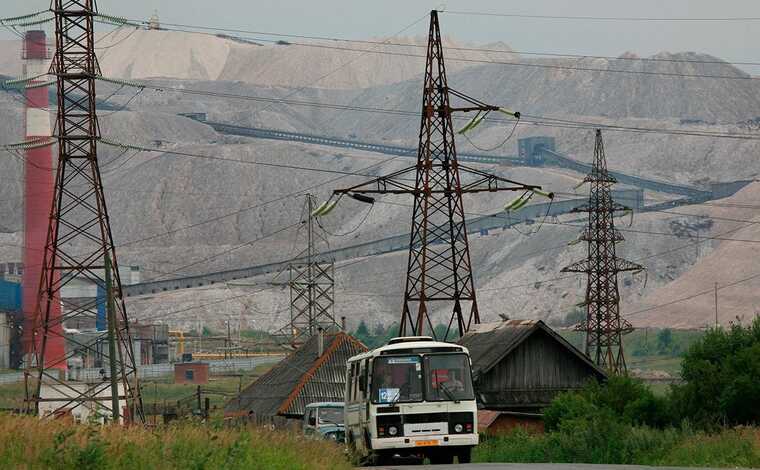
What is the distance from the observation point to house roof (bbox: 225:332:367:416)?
5278 cm

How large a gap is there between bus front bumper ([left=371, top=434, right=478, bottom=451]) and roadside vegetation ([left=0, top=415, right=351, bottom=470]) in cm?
378

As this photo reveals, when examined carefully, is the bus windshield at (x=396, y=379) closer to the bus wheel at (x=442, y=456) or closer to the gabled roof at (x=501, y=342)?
the bus wheel at (x=442, y=456)

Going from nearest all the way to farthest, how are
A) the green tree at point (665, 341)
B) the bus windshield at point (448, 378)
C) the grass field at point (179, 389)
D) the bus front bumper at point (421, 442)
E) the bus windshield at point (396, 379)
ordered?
the bus front bumper at point (421, 442) < the bus windshield at point (448, 378) < the bus windshield at point (396, 379) < the grass field at point (179, 389) < the green tree at point (665, 341)

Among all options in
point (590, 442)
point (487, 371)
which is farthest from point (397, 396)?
point (487, 371)

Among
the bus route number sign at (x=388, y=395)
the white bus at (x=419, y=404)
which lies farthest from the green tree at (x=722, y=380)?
the bus route number sign at (x=388, y=395)

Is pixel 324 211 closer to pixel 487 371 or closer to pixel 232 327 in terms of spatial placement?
pixel 487 371

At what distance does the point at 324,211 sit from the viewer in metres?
46.5

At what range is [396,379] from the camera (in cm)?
2583

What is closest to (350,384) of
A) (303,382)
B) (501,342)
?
(501,342)

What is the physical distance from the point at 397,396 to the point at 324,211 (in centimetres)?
2131

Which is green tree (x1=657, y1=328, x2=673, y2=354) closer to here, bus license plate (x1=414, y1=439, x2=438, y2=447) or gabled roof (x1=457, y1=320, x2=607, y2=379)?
gabled roof (x1=457, y1=320, x2=607, y2=379)

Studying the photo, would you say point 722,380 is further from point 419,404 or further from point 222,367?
point 222,367

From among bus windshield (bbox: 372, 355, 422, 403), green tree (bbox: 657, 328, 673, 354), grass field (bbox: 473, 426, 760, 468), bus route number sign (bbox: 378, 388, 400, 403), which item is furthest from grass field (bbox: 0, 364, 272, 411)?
bus route number sign (bbox: 378, 388, 400, 403)

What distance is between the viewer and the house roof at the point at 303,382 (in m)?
52.8
